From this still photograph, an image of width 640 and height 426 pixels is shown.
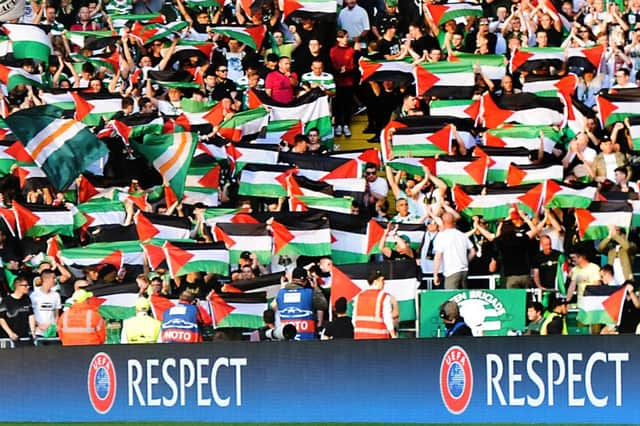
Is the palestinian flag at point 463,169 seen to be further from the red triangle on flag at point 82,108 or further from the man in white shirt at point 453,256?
the red triangle on flag at point 82,108

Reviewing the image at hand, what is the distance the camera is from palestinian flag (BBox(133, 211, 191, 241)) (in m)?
24.7

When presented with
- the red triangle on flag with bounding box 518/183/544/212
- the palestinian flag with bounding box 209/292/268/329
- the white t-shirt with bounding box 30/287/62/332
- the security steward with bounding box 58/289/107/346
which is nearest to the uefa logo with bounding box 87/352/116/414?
the security steward with bounding box 58/289/107/346

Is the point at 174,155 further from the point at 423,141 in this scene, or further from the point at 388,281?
the point at 388,281

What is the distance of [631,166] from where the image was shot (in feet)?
78.1

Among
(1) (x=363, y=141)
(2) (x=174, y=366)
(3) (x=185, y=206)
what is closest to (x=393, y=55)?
(1) (x=363, y=141)

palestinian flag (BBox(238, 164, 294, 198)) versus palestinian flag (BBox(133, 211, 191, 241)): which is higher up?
palestinian flag (BBox(238, 164, 294, 198))

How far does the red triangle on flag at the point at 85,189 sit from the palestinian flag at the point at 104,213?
2.31ft

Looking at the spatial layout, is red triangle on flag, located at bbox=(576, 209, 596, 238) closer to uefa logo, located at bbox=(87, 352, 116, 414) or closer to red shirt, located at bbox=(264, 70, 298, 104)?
red shirt, located at bbox=(264, 70, 298, 104)

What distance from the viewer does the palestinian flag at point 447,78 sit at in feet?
85.2

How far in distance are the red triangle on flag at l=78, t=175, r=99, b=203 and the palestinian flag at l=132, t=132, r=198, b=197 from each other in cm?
112

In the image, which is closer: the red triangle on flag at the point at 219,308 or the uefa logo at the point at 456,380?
the uefa logo at the point at 456,380

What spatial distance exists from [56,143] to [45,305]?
385 centimetres

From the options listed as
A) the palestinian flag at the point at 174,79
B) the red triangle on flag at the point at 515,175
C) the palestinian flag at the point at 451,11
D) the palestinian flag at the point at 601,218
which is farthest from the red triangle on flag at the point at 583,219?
the palestinian flag at the point at 174,79

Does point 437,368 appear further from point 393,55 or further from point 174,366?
point 393,55
